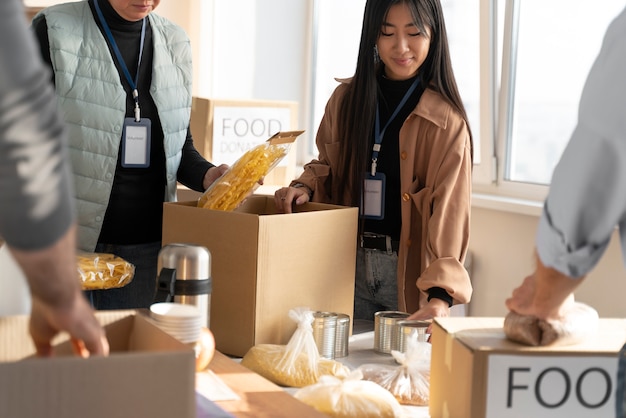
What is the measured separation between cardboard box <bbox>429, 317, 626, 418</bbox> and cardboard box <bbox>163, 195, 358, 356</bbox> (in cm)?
54

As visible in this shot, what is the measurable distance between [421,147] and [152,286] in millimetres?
855

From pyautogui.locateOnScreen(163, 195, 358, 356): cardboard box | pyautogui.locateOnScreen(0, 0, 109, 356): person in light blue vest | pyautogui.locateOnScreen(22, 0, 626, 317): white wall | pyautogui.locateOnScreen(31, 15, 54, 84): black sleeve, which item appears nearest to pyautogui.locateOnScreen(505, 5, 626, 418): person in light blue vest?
pyautogui.locateOnScreen(0, 0, 109, 356): person in light blue vest

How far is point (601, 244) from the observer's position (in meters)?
1.09

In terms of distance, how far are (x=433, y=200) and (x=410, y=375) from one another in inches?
24.5

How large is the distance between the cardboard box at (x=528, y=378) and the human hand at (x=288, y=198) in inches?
33.9

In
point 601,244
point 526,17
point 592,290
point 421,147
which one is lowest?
point 592,290

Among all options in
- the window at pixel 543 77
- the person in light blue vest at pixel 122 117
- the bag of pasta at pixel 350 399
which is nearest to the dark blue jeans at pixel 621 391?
the bag of pasta at pixel 350 399

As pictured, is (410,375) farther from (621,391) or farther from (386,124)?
(386,124)

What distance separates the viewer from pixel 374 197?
217 cm

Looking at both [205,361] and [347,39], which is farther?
[347,39]

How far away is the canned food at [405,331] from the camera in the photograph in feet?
5.55

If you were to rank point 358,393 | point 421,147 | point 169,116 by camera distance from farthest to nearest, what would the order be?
point 169,116
point 421,147
point 358,393

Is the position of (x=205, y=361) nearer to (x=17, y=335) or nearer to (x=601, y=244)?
(x=17, y=335)

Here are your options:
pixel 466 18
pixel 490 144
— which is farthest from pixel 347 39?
pixel 490 144
